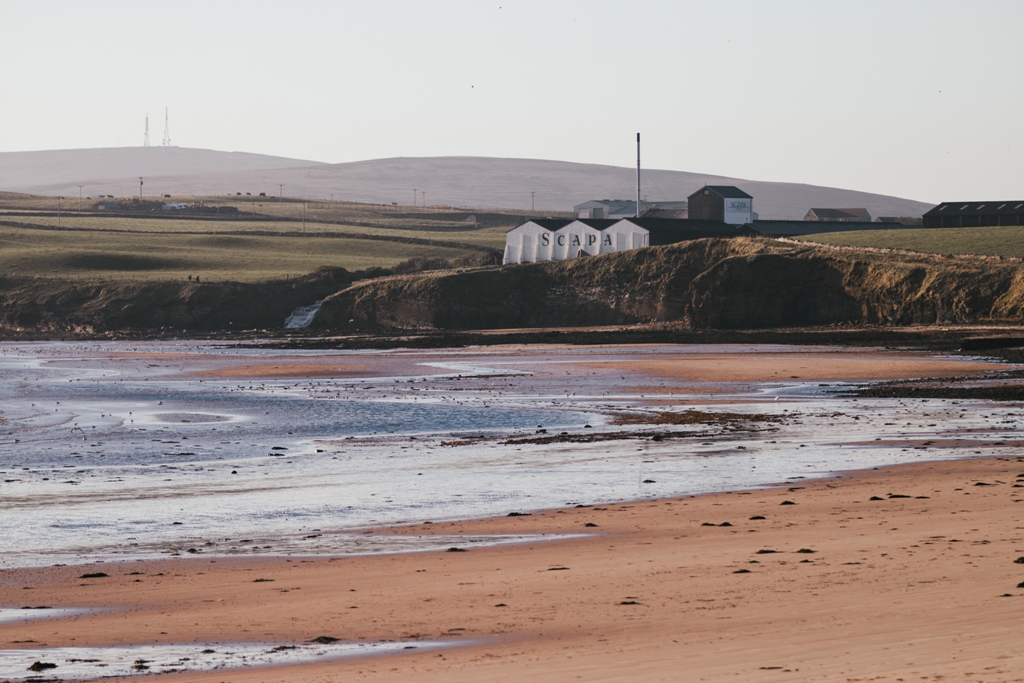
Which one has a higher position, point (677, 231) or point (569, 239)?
point (677, 231)

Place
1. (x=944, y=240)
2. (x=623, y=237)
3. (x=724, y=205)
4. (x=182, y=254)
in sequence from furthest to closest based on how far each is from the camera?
(x=724, y=205) < (x=182, y=254) < (x=623, y=237) < (x=944, y=240)

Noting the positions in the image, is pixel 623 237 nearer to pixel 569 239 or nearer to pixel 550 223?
pixel 569 239

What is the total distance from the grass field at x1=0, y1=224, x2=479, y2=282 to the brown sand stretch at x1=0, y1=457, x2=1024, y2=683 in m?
85.0

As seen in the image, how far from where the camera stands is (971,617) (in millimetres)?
10531

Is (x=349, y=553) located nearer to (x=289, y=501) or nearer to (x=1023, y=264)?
(x=289, y=501)

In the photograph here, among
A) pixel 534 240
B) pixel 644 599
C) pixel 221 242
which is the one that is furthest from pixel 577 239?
pixel 644 599

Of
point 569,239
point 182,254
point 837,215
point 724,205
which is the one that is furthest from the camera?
point 837,215

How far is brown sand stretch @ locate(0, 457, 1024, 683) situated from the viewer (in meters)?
9.81

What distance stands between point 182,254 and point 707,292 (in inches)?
2376

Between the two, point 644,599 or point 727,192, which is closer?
point 644,599

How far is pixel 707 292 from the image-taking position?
76.3 m

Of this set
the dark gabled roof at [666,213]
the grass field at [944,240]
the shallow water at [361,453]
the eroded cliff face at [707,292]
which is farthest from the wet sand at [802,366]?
the dark gabled roof at [666,213]

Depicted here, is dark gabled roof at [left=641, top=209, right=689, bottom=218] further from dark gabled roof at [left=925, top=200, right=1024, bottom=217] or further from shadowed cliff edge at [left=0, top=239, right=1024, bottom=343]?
shadowed cliff edge at [left=0, top=239, right=1024, bottom=343]

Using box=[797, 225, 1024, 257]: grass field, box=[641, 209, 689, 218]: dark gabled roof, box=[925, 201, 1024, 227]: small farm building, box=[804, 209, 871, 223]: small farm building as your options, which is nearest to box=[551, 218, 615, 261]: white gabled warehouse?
box=[797, 225, 1024, 257]: grass field
